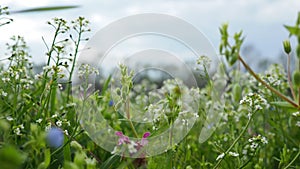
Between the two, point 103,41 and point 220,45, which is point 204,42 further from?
point 220,45

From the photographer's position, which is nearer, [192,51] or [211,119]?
[192,51]

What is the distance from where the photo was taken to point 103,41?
5.49 feet

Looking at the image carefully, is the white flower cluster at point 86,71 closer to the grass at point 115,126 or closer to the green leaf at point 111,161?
the grass at point 115,126

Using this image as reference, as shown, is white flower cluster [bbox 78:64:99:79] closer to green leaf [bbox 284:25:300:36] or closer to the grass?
the grass

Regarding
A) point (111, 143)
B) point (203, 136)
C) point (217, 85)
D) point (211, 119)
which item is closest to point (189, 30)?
point (111, 143)

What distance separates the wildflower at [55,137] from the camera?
132 cm

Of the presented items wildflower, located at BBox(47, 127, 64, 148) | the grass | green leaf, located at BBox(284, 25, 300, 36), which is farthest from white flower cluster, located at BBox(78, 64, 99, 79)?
green leaf, located at BBox(284, 25, 300, 36)

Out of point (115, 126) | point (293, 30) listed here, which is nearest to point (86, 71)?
point (115, 126)

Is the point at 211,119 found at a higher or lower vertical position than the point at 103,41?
lower

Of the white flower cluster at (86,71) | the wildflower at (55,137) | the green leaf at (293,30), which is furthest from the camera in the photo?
the white flower cluster at (86,71)

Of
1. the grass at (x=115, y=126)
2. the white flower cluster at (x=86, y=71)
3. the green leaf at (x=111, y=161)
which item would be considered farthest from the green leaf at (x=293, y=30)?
the white flower cluster at (x=86, y=71)

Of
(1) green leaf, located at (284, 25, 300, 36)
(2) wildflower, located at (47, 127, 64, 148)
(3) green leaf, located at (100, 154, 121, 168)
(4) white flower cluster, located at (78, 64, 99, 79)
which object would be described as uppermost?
(1) green leaf, located at (284, 25, 300, 36)

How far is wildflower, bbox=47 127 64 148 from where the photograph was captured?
52.1 inches

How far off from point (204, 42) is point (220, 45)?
597 mm
